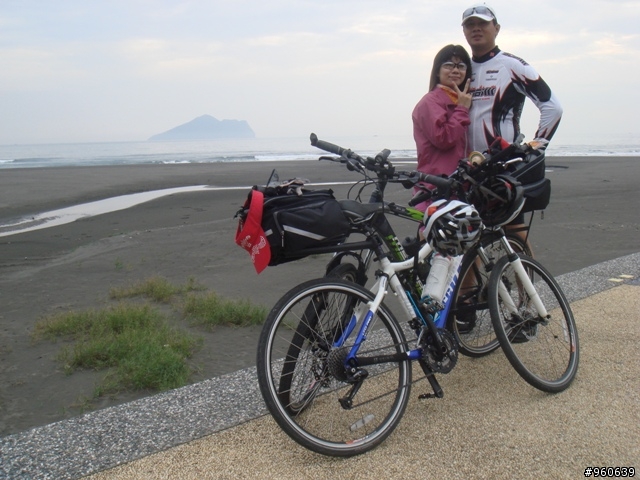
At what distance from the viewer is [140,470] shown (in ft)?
9.23

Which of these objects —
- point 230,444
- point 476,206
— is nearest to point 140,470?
point 230,444

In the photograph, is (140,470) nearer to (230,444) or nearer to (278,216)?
(230,444)

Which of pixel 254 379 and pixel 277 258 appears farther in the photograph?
pixel 254 379

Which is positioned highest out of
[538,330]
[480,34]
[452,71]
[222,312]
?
[480,34]

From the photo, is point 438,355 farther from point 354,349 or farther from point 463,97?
point 463,97

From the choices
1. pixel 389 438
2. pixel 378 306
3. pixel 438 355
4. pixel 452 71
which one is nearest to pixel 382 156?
pixel 378 306

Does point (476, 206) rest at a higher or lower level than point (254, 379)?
higher

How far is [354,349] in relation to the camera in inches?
118

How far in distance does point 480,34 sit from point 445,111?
655 millimetres

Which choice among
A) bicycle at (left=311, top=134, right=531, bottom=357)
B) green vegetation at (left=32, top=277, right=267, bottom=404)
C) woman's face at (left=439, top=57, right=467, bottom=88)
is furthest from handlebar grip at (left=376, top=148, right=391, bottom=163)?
green vegetation at (left=32, top=277, right=267, bottom=404)

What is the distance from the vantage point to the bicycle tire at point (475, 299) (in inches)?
148

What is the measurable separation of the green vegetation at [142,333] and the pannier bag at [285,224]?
1.96 metres

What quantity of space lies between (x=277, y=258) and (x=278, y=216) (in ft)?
0.73

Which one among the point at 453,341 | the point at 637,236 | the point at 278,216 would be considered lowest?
the point at 637,236
